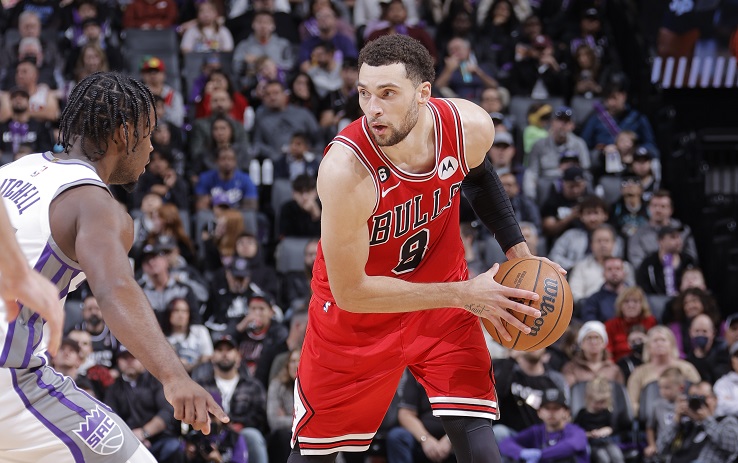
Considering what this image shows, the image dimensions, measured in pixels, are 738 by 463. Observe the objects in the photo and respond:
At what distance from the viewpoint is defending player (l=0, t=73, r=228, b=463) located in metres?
3.19

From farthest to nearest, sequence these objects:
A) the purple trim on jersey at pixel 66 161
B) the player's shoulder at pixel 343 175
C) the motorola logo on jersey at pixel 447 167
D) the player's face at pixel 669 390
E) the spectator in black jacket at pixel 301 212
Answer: the spectator in black jacket at pixel 301 212
the player's face at pixel 669 390
the motorola logo on jersey at pixel 447 167
the player's shoulder at pixel 343 175
the purple trim on jersey at pixel 66 161

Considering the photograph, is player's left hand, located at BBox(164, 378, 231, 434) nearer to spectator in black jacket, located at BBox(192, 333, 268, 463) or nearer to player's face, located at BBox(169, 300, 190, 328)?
spectator in black jacket, located at BBox(192, 333, 268, 463)

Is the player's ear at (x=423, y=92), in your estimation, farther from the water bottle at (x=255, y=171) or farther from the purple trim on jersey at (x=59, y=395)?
the water bottle at (x=255, y=171)

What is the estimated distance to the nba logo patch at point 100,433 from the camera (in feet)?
11.3

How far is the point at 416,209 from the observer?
186 inches

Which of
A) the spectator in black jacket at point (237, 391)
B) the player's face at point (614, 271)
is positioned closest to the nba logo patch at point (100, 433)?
the spectator in black jacket at point (237, 391)

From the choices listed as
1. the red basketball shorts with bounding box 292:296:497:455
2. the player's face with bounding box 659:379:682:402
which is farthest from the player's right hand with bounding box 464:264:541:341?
the player's face with bounding box 659:379:682:402

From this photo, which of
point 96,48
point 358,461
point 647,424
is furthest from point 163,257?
point 647,424

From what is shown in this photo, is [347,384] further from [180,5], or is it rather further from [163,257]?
[180,5]

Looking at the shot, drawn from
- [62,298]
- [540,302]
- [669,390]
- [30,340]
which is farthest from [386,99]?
[669,390]

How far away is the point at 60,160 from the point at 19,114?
7910 millimetres

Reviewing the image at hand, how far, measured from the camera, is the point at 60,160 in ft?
11.8

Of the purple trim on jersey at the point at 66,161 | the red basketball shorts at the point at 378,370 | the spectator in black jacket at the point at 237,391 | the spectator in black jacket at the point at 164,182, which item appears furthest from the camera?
the spectator in black jacket at the point at 164,182

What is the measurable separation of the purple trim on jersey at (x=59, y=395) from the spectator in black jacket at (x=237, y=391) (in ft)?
16.3
